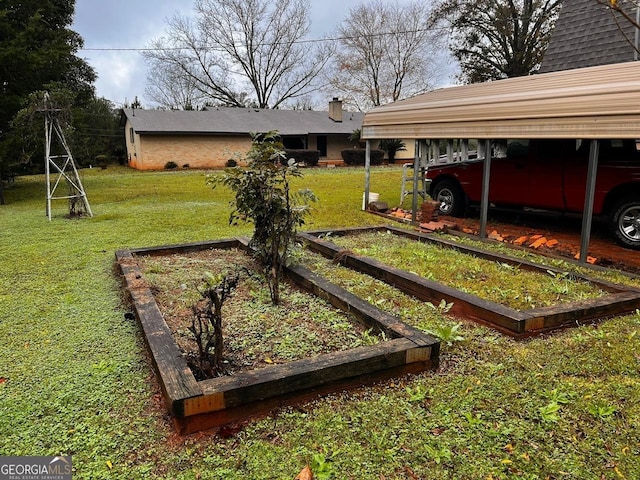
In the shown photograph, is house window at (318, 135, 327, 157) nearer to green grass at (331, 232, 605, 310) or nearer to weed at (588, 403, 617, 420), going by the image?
green grass at (331, 232, 605, 310)

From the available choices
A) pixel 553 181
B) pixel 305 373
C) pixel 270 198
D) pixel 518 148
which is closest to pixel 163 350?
pixel 305 373

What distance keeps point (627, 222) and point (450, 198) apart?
3.55 meters

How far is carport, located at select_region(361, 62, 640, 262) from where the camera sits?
→ 5820mm

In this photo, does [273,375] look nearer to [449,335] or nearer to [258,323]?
[258,323]

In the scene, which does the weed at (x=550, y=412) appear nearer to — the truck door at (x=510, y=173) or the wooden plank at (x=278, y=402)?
the wooden plank at (x=278, y=402)

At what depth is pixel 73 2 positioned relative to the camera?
866 inches

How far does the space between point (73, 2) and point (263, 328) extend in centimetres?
2421

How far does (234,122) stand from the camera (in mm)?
30125

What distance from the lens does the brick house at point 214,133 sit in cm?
2733

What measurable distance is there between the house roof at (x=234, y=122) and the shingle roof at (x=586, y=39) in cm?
1627

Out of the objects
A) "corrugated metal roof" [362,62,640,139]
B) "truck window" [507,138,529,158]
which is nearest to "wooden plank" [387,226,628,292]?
"corrugated metal roof" [362,62,640,139]

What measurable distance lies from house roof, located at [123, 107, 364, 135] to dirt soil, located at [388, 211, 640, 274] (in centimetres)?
1901

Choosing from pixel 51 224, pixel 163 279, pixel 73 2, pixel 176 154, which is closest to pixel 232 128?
pixel 176 154

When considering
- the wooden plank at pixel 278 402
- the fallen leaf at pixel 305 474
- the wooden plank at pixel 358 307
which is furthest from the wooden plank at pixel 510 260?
the fallen leaf at pixel 305 474
